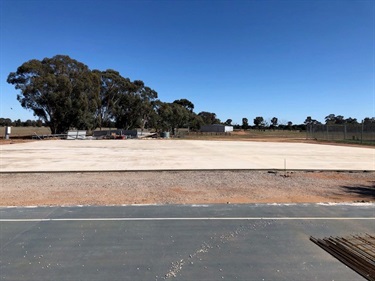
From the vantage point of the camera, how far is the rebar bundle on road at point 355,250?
159 inches

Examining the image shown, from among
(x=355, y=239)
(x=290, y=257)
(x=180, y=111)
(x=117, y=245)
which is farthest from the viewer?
(x=180, y=111)

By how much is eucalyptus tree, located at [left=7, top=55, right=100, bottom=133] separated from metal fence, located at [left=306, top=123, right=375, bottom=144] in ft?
134

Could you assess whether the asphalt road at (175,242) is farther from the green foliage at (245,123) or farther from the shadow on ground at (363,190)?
the green foliage at (245,123)

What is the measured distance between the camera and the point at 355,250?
4.56 meters

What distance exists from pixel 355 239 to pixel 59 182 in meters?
9.79

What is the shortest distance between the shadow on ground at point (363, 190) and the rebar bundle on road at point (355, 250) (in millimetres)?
4571

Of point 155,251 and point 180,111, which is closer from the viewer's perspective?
point 155,251

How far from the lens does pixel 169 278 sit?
3770 millimetres

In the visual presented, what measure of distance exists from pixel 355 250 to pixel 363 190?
259 inches

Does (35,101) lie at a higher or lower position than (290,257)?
higher

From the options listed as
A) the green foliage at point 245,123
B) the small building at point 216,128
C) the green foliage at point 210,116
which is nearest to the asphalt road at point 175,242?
the small building at point 216,128

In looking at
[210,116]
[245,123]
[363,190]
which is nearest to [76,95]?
[363,190]

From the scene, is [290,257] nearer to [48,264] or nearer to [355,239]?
[355,239]

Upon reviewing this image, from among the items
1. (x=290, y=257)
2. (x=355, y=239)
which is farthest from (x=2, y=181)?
(x=355, y=239)
